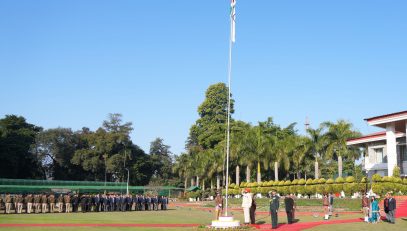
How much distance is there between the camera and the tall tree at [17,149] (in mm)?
83062

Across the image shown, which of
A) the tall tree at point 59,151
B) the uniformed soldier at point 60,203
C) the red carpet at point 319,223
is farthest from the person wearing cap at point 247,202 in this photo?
the tall tree at point 59,151

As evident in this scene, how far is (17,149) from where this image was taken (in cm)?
8631

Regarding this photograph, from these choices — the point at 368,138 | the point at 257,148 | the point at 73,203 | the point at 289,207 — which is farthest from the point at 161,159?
the point at 289,207

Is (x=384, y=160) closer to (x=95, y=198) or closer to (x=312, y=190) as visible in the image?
(x=312, y=190)

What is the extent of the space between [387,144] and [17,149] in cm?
6599

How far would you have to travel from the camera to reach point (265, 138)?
62.6 metres

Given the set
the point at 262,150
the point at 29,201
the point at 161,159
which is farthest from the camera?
the point at 161,159

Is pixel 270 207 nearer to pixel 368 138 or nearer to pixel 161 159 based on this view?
pixel 368 138

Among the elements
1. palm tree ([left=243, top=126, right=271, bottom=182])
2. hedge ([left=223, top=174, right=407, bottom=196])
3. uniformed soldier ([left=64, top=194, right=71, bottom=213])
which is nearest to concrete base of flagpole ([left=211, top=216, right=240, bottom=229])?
uniformed soldier ([left=64, top=194, right=71, bottom=213])

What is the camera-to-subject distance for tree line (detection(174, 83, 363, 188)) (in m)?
53.8

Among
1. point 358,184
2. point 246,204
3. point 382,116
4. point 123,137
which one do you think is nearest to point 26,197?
point 246,204

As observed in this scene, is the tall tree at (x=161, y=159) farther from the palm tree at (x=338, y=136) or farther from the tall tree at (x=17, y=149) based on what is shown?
the palm tree at (x=338, y=136)

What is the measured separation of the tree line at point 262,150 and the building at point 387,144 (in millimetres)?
2054

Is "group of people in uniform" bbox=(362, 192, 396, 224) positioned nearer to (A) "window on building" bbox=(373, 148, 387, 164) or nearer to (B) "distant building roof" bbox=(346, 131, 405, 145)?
(B) "distant building roof" bbox=(346, 131, 405, 145)
